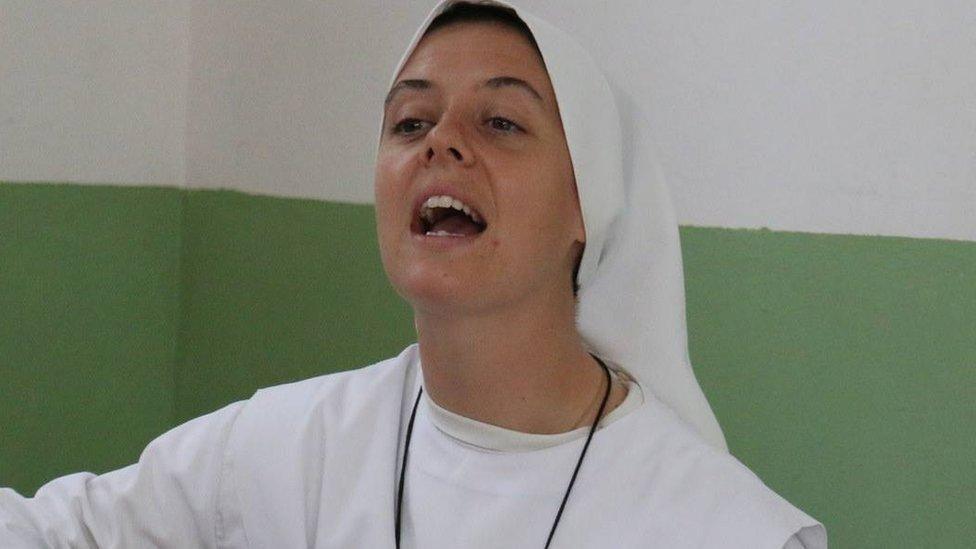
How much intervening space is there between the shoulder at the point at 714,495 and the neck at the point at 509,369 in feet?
0.31

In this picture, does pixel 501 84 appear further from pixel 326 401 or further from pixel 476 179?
pixel 326 401

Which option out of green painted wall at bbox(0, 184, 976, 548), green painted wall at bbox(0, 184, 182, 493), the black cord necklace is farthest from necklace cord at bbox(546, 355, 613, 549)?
green painted wall at bbox(0, 184, 182, 493)

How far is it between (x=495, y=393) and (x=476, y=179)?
0.25 meters

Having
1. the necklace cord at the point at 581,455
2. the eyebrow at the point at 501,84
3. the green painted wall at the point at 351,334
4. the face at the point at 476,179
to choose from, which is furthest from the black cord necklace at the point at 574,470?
the green painted wall at the point at 351,334

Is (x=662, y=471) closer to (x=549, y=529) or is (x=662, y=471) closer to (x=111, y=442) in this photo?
(x=549, y=529)

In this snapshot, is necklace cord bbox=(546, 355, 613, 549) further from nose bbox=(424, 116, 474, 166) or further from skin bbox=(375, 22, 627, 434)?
nose bbox=(424, 116, 474, 166)

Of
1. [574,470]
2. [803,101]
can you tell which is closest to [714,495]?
[574,470]

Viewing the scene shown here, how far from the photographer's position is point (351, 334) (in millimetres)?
2877

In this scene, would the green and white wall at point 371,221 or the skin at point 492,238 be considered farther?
the green and white wall at point 371,221

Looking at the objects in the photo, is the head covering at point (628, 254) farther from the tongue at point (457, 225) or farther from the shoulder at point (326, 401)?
the shoulder at point (326, 401)

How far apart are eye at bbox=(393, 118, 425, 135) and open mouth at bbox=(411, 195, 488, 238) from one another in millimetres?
108

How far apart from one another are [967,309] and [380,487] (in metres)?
0.95

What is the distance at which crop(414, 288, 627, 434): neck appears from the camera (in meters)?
1.45

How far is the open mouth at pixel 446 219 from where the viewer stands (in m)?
1.44
